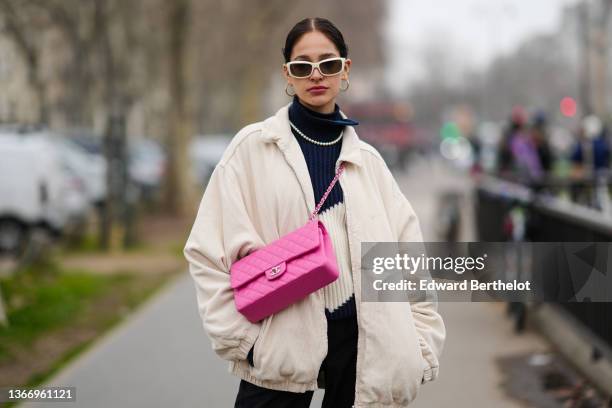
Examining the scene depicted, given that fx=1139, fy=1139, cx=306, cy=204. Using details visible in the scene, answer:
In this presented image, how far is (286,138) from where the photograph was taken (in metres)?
3.53

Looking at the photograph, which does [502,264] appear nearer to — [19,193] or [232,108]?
[19,193]

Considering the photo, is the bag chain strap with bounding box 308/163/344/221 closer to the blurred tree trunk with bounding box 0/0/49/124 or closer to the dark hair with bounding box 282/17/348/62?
the dark hair with bounding box 282/17/348/62

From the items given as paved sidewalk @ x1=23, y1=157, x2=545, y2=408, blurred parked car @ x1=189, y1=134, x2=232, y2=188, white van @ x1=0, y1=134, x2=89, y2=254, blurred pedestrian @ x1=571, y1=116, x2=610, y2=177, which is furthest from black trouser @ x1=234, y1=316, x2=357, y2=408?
blurred parked car @ x1=189, y1=134, x2=232, y2=188

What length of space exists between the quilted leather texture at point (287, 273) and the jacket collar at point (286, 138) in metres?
0.26

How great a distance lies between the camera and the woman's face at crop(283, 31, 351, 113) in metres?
3.55

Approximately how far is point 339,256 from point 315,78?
0.56 metres

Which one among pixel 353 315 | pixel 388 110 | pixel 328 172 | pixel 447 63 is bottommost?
pixel 353 315

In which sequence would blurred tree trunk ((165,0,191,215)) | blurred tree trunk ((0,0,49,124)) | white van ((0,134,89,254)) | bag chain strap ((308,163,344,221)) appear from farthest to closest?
blurred tree trunk ((165,0,191,215)) < blurred tree trunk ((0,0,49,124)) < white van ((0,134,89,254)) < bag chain strap ((308,163,344,221))

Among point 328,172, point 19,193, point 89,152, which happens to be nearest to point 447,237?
point 19,193

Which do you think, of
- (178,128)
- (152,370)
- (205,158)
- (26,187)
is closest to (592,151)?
(178,128)

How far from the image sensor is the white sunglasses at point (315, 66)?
3549mm

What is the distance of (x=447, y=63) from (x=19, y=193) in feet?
419

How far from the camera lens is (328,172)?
3539mm

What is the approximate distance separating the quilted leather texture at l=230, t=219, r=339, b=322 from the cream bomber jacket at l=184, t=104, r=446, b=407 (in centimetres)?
4
